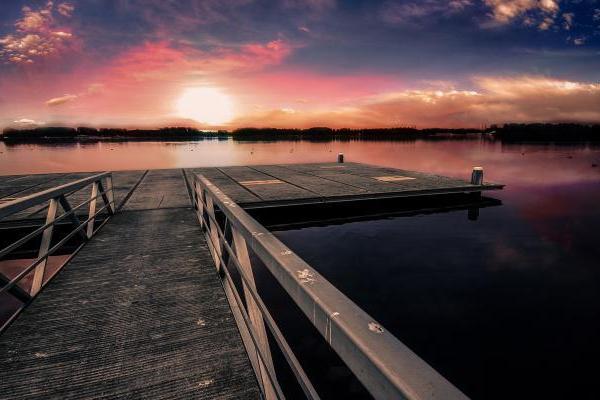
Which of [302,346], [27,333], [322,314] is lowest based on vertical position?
[302,346]

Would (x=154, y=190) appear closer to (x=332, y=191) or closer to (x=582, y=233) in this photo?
(x=332, y=191)

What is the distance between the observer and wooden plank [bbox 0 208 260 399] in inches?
102

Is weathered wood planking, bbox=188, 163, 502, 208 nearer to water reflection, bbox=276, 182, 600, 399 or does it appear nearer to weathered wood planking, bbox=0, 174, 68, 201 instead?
water reflection, bbox=276, 182, 600, 399


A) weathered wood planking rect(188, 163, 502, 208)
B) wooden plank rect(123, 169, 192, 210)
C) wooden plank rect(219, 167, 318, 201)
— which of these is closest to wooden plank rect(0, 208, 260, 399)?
wooden plank rect(123, 169, 192, 210)

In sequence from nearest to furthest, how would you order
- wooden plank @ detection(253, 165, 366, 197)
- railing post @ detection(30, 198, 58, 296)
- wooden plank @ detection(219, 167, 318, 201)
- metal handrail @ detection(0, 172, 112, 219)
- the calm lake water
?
1. metal handrail @ detection(0, 172, 112, 219)
2. railing post @ detection(30, 198, 58, 296)
3. the calm lake water
4. wooden plank @ detection(219, 167, 318, 201)
5. wooden plank @ detection(253, 165, 366, 197)

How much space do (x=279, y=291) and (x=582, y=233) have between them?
43.0ft

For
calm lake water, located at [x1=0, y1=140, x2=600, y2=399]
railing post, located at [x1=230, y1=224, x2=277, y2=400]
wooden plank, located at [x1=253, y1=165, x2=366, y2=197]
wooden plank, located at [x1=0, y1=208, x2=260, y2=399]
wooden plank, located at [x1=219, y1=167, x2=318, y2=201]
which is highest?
railing post, located at [x1=230, y1=224, x2=277, y2=400]

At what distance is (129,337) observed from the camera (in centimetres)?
321

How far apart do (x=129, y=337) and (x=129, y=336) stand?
0.06 ft

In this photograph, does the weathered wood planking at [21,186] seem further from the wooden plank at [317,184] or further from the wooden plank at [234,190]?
the wooden plank at [317,184]

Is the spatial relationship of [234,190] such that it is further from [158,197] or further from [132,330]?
[132,330]

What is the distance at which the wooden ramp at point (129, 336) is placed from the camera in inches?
102

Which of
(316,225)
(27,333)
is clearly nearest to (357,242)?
(316,225)

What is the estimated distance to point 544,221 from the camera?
14.4 m
